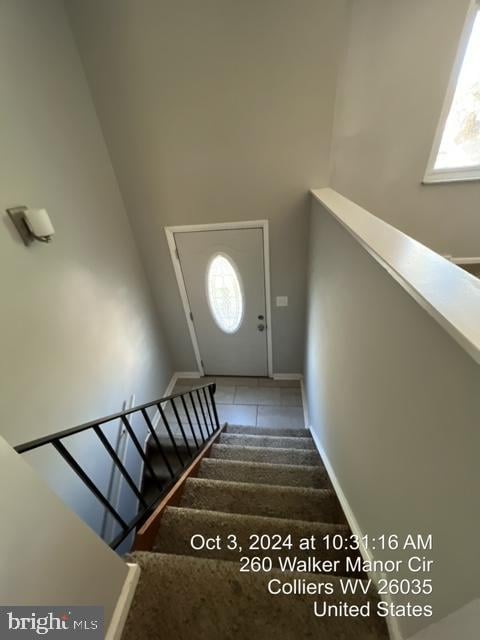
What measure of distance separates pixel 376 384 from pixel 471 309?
0.46 m

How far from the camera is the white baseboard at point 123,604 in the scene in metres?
0.84

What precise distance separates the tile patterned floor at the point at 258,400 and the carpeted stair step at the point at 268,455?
72 centimetres

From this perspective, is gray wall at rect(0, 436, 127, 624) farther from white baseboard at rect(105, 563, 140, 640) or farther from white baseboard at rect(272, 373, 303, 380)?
white baseboard at rect(272, 373, 303, 380)

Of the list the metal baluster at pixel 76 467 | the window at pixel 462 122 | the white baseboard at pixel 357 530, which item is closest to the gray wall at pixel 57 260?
the metal baluster at pixel 76 467

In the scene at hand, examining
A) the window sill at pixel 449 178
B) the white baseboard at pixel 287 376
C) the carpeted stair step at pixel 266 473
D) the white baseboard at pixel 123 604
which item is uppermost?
the window sill at pixel 449 178

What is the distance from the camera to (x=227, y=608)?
2.99ft

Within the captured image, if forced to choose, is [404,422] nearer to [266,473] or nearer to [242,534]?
[242,534]

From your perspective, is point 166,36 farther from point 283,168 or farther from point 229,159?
point 283,168

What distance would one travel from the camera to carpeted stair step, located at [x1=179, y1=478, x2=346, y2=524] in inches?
58.2

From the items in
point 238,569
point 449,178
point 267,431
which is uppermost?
point 449,178

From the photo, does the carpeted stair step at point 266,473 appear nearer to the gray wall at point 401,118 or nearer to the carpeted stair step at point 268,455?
the carpeted stair step at point 268,455

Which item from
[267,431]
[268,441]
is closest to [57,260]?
[268,441]

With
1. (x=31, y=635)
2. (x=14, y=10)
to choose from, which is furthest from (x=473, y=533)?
(x=14, y=10)

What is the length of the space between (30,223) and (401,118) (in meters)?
3.08
